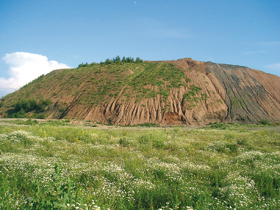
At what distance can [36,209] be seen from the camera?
3395mm

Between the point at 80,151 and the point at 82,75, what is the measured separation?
148 ft

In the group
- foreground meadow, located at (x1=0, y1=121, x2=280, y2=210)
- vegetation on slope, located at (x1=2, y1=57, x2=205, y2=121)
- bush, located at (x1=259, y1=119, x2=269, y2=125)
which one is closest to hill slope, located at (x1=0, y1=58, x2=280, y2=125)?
vegetation on slope, located at (x1=2, y1=57, x2=205, y2=121)

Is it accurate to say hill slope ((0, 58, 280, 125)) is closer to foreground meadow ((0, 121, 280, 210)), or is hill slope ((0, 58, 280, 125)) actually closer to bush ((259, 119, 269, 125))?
bush ((259, 119, 269, 125))

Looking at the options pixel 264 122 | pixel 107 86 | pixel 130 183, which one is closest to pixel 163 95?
pixel 107 86

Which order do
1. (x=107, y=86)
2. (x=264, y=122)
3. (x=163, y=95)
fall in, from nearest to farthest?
(x=264, y=122), (x=163, y=95), (x=107, y=86)

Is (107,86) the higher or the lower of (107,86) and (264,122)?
the higher

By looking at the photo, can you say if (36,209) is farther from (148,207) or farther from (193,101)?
(193,101)

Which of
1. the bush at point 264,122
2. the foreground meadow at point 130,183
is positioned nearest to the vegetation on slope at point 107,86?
the bush at point 264,122

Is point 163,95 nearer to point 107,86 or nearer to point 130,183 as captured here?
point 107,86

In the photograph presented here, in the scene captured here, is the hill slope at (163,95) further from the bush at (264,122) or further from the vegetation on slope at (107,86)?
the bush at (264,122)

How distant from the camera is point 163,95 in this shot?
129ft

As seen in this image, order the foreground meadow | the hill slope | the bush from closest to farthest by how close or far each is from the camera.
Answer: the foreground meadow < the bush < the hill slope

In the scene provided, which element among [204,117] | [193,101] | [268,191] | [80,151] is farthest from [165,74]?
[268,191]

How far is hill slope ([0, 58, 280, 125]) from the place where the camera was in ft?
119
